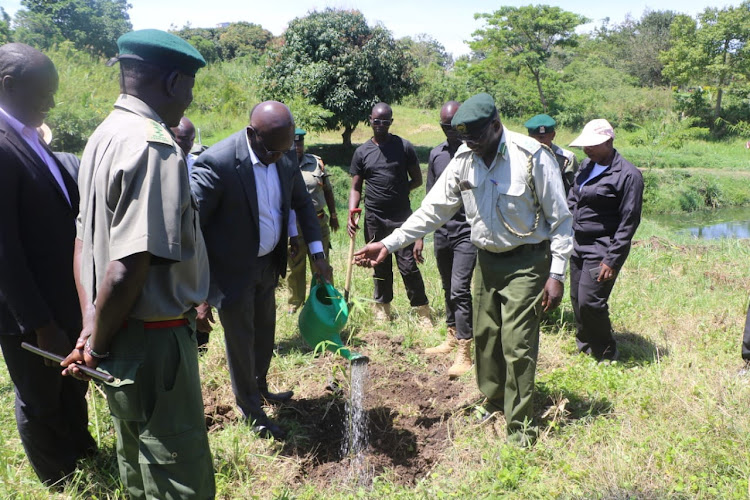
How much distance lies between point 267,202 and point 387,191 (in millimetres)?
2072

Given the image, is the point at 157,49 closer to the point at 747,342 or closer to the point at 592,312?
the point at 592,312

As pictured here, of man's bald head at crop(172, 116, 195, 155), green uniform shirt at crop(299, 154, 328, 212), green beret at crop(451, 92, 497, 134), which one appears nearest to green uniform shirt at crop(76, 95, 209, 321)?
green beret at crop(451, 92, 497, 134)

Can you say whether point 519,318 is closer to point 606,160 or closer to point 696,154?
point 606,160

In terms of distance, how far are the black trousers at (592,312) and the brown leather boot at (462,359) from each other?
94 cm

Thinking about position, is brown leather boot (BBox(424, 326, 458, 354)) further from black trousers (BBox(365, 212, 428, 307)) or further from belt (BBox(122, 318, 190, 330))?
belt (BBox(122, 318, 190, 330))

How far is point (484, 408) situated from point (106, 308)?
257 centimetres

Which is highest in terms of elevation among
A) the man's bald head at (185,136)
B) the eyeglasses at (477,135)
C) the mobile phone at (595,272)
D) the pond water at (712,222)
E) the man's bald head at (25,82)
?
the man's bald head at (25,82)

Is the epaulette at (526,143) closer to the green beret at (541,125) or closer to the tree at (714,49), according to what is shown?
the green beret at (541,125)

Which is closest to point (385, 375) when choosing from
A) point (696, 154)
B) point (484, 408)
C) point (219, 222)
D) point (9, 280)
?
point (484, 408)

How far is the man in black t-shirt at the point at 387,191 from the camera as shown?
5195 mm

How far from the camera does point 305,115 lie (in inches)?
626

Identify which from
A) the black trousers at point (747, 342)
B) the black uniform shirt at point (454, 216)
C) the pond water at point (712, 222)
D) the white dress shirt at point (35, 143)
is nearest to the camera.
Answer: the white dress shirt at point (35, 143)

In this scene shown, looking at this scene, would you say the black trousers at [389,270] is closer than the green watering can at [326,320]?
No

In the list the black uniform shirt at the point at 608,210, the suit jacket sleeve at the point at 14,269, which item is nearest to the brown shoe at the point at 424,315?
the black uniform shirt at the point at 608,210
